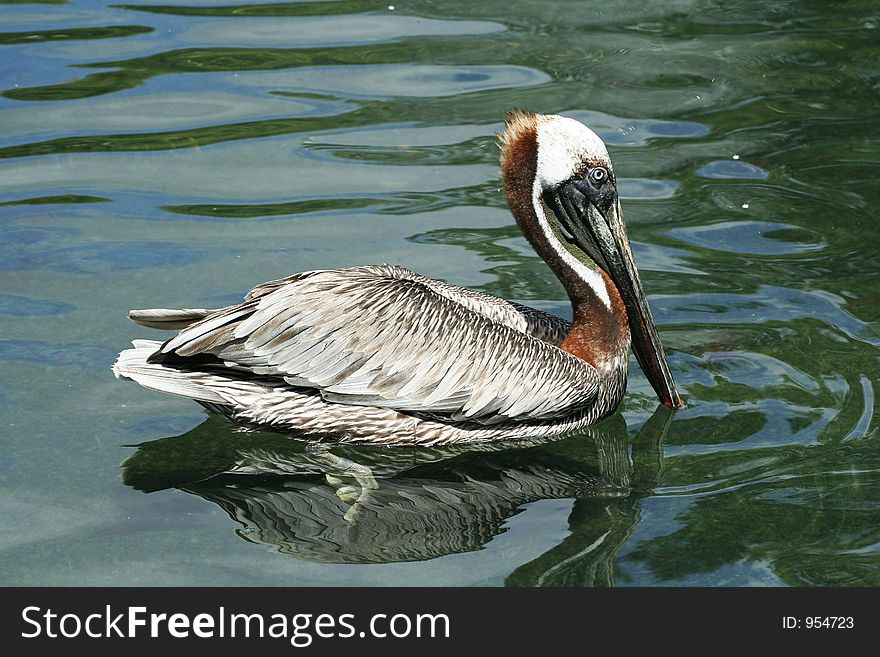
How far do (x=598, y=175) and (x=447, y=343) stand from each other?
3.12 feet

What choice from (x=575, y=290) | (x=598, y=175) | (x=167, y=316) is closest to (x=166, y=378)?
(x=167, y=316)

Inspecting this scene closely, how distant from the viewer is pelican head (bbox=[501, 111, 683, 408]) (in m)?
5.45

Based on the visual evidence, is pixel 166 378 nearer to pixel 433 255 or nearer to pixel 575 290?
pixel 575 290

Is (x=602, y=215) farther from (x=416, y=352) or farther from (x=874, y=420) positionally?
(x=874, y=420)

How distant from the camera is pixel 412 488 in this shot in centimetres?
512

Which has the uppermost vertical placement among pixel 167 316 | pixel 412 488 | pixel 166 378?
pixel 167 316

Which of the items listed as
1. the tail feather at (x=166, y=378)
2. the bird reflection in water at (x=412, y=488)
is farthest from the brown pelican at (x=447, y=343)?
the bird reflection in water at (x=412, y=488)

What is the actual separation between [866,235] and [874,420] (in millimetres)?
1976

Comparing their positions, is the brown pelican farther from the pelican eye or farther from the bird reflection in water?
the bird reflection in water

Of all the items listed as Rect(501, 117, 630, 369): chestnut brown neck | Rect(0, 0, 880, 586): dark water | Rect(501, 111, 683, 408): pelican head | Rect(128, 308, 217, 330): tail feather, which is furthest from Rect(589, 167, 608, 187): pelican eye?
Rect(128, 308, 217, 330): tail feather

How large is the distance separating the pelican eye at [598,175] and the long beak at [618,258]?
4 cm

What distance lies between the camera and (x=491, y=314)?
18.5 feet
